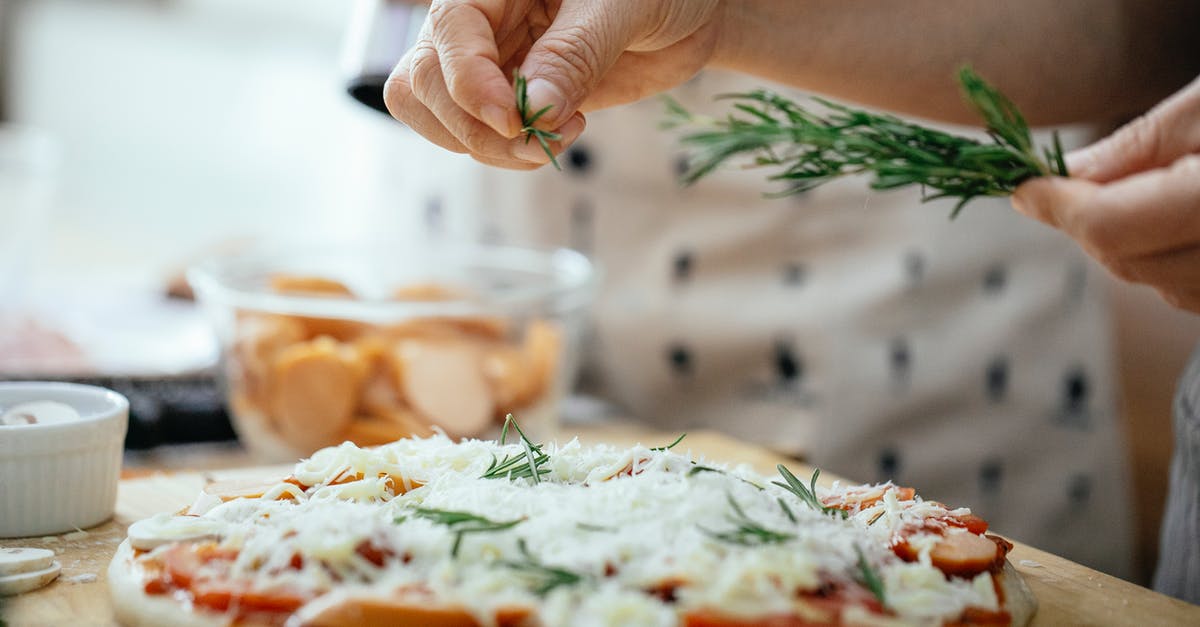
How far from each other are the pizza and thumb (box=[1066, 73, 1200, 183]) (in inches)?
14.7

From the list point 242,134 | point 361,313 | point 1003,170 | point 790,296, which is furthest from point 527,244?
point 242,134

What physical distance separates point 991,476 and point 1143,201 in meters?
1.21

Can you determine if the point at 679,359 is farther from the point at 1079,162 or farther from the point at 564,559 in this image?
the point at 564,559

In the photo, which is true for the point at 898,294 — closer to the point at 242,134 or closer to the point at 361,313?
the point at 361,313

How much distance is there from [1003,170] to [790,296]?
3.23 feet

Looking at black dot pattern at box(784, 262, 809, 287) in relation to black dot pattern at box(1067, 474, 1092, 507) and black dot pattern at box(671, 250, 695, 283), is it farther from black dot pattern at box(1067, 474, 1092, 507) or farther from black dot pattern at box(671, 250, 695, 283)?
black dot pattern at box(1067, 474, 1092, 507)

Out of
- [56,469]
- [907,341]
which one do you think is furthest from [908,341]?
[56,469]

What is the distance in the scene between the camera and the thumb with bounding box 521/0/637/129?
882mm

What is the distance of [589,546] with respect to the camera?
817mm

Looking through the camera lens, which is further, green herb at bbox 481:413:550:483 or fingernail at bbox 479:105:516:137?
green herb at bbox 481:413:550:483

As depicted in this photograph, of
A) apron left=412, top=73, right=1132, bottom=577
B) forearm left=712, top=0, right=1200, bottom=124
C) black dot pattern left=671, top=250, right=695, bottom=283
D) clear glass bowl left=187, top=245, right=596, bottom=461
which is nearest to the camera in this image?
forearm left=712, top=0, right=1200, bottom=124

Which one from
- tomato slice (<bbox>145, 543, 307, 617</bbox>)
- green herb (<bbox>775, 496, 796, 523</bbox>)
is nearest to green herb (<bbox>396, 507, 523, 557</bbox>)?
tomato slice (<bbox>145, 543, 307, 617</bbox>)

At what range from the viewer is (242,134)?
4.09 m

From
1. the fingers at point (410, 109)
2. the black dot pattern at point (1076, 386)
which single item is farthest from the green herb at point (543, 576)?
the black dot pattern at point (1076, 386)
